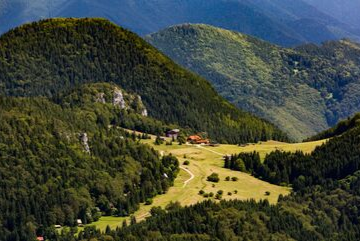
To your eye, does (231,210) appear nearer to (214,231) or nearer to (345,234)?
(214,231)

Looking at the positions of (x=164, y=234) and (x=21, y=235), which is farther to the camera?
(x=21, y=235)

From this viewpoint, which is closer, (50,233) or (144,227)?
(144,227)

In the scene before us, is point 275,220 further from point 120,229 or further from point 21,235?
point 21,235

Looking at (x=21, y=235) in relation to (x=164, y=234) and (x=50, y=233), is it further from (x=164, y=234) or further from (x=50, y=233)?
(x=164, y=234)

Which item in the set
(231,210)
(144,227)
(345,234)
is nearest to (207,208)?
(231,210)

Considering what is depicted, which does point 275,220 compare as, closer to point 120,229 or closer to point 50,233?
point 120,229

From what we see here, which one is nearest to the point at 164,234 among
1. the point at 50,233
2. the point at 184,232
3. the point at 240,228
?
the point at 184,232

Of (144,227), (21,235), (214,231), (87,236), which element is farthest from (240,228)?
(21,235)
